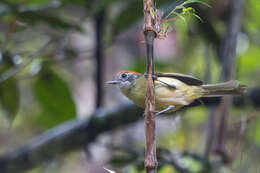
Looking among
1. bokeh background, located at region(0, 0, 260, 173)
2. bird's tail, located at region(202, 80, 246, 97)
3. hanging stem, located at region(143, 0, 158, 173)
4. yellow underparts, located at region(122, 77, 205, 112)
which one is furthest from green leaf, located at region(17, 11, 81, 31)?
hanging stem, located at region(143, 0, 158, 173)

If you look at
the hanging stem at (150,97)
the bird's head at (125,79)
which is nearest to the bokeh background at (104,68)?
the bird's head at (125,79)

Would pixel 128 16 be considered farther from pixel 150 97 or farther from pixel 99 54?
pixel 150 97

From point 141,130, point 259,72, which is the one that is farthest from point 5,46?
point 259,72

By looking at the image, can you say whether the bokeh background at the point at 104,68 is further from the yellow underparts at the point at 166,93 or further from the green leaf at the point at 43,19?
the yellow underparts at the point at 166,93

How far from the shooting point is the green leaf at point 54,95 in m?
3.29

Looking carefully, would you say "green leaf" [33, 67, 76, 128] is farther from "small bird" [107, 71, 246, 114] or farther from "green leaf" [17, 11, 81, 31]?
"small bird" [107, 71, 246, 114]

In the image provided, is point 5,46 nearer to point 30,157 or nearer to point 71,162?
point 30,157

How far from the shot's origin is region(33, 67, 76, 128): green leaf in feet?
10.8

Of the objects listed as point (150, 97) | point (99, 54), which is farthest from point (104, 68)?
point (150, 97)

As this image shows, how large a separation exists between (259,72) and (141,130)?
5.76ft

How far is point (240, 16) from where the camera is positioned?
3.36m

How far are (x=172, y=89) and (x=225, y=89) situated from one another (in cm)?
37

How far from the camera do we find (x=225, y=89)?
244 cm

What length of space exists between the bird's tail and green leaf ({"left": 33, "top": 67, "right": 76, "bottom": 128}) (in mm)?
1308
